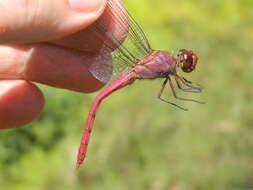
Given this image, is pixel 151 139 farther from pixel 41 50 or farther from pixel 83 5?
pixel 83 5

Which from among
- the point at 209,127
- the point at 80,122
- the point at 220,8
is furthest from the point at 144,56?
the point at 220,8

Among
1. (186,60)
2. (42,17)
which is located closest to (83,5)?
(42,17)

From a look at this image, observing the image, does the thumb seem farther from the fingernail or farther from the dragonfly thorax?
the dragonfly thorax

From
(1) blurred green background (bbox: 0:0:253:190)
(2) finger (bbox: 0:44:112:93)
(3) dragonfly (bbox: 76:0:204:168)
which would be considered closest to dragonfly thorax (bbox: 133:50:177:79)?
(3) dragonfly (bbox: 76:0:204:168)

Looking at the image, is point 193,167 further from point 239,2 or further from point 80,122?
point 239,2

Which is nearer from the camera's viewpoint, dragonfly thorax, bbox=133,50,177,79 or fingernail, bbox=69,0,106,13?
fingernail, bbox=69,0,106,13
